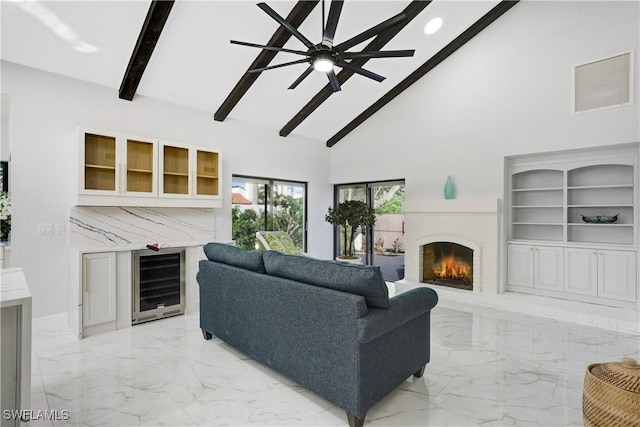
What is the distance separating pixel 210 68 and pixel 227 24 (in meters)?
0.73

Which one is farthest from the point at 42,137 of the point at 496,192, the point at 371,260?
the point at 496,192

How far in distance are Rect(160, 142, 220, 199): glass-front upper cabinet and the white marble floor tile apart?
179 cm

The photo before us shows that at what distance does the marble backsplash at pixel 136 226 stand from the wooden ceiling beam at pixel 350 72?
2.16m

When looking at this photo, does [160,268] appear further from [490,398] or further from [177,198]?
[490,398]

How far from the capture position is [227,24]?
3.76 m

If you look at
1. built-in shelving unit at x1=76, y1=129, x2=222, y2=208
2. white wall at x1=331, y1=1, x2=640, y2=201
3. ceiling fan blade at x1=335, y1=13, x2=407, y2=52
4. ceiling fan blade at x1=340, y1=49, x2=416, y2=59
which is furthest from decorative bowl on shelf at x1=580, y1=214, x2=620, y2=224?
built-in shelving unit at x1=76, y1=129, x2=222, y2=208

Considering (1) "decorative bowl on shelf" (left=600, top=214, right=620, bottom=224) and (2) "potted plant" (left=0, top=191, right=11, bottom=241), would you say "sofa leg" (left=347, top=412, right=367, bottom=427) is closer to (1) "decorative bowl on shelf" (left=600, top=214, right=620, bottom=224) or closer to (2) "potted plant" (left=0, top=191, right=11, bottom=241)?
(2) "potted plant" (left=0, top=191, right=11, bottom=241)

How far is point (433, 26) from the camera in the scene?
4.67 meters

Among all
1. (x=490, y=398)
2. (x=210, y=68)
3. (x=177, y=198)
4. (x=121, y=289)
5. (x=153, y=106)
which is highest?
(x=210, y=68)

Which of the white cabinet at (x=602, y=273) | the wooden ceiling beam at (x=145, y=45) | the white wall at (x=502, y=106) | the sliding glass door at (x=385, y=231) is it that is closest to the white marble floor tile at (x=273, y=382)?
the white cabinet at (x=602, y=273)

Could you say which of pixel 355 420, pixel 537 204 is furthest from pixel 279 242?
pixel 537 204

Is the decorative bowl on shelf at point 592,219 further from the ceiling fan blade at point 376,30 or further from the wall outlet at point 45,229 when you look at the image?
the wall outlet at point 45,229

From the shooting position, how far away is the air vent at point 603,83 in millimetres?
3969

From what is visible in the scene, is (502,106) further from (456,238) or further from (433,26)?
(456,238)
